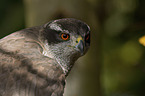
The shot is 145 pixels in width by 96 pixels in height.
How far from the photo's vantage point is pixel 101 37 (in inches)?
223

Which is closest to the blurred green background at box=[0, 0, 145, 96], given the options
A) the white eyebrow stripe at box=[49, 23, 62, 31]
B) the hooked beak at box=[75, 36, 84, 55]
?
the white eyebrow stripe at box=[49, 23, 62, 31]

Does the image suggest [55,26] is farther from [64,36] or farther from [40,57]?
[40,57]

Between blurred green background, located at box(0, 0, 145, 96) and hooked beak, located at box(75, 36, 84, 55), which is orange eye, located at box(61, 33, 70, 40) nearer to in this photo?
hooked beak, located at box(75, 36, 84, 55)

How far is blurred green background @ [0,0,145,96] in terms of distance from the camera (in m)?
4.86

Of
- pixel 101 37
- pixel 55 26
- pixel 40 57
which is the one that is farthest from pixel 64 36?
pixel 101 37

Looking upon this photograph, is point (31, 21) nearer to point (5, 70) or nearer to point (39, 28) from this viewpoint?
point (39, 28)

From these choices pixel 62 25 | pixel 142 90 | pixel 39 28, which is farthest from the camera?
pixel 142 90

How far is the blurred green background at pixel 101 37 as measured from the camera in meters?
4.86

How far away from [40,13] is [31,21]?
312mm

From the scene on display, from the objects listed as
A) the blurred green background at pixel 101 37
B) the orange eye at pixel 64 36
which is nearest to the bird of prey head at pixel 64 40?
the orange eye at pixel 64 36

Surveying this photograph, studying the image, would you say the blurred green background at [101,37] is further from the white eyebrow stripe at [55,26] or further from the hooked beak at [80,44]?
the hooked beak at [80,44]

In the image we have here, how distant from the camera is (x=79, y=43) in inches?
111

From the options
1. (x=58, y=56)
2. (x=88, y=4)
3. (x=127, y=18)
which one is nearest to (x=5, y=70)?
(x=58, y=56)

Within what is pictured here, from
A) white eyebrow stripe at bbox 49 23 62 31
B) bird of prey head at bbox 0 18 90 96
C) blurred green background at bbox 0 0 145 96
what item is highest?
white eyebrow stripe at bbox 49 23 62 31
